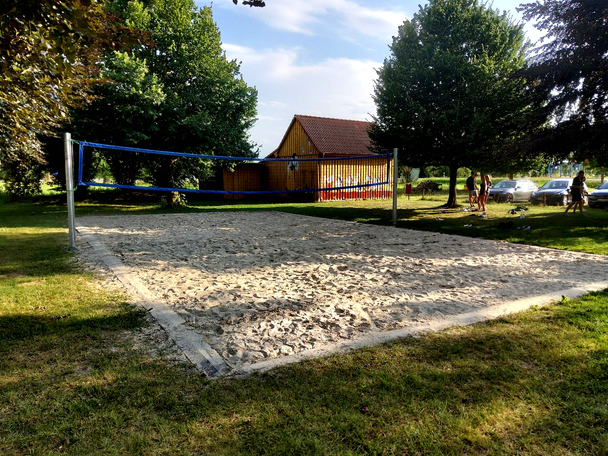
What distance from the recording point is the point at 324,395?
2730 mm

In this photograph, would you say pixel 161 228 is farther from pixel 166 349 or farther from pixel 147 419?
pixel 147 419

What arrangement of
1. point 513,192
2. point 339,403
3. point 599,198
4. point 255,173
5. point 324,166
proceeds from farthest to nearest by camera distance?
point 255,173 < point 324,166 < point 513,192 < point 599,198 < point 339,403

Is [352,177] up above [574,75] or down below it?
below

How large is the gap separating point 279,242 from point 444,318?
5914 millimetres

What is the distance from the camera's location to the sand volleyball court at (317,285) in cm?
379

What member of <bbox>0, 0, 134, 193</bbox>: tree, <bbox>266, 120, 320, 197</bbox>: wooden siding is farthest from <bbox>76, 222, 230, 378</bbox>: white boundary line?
<bbox>266, 120, 320, 197</bbox>: wooden siding

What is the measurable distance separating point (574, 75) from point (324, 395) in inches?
566

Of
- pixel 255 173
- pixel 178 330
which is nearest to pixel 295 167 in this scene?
pixel 255 173

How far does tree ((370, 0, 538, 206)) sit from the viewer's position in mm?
16500

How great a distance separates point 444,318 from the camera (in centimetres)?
426

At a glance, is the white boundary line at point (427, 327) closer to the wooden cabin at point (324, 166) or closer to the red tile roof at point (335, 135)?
the wooden cabin at point (324, 166)

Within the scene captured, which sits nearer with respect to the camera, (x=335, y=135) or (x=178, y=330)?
(x=178, y=330)

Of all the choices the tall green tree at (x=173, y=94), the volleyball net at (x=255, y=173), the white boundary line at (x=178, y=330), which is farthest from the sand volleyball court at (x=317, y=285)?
the volleyball net at (x=255, y=173)

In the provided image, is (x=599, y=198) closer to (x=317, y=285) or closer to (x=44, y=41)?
(x=317, y=285)
